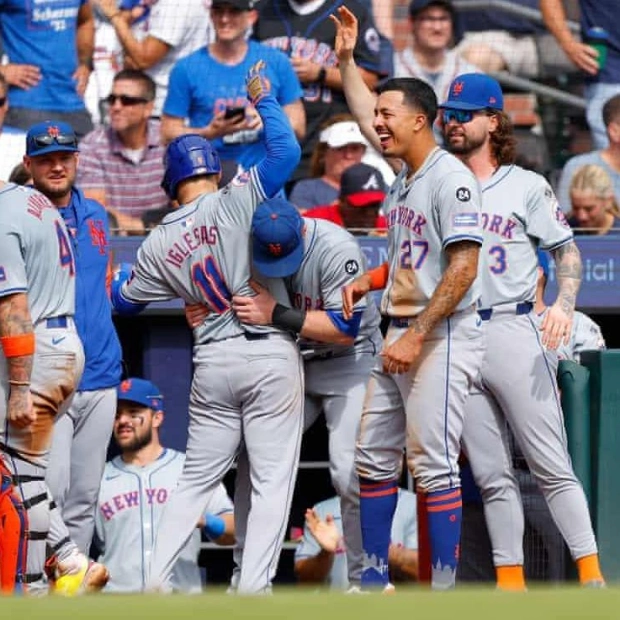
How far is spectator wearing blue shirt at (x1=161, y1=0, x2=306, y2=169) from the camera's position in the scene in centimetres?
818

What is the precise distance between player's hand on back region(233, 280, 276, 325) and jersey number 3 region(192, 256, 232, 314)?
55mm

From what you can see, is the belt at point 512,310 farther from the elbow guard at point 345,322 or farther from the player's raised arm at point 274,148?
the player's raised arm at point 274,148

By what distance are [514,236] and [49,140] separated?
191 cm

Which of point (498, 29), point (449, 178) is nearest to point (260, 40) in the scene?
point (498, 29)

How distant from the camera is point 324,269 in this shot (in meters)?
6.19

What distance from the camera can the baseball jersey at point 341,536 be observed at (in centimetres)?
716

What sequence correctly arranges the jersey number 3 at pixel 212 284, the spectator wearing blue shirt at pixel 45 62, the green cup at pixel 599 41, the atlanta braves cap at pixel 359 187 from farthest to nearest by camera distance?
1. the green cup at pixel 599 41
2. the spectator wearing blue shirt at pixel 45 62
3. the atlanta braves cap at pixel 359 187
4. the jersey number 3 at pixel 212 284

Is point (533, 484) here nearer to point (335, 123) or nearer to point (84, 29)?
point (335, 123)

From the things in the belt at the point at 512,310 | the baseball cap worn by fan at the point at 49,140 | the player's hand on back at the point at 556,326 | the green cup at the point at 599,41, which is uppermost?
the green cup at the point at 599,41

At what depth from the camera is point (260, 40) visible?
28.2 ft

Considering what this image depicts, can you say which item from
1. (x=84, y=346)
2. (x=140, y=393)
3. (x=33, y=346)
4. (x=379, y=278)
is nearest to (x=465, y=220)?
(x=379, y=278)

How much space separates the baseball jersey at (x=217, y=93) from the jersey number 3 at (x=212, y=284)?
224cm

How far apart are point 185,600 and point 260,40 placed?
6.23 m

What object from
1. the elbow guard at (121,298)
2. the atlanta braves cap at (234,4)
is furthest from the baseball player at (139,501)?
the atlanta braves cap at (234,4)
